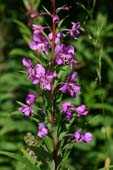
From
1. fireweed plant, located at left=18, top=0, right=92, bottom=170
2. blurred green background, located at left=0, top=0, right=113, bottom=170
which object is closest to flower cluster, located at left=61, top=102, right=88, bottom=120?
fireweed plant, located at left=18, top=0, right=92, bottom=170

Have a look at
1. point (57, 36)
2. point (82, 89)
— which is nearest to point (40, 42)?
point (57, 36)

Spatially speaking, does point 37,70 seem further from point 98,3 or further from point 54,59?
point 98,3

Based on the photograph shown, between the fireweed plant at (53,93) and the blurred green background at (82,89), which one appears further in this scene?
the blurred green background at (82,89)

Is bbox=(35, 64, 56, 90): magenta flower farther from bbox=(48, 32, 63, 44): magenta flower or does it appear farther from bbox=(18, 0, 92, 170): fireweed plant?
bbox=(48, 32, 63, 44): magenta flower

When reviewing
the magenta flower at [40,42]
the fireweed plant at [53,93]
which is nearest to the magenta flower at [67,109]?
the fireweed plant at [53,93]

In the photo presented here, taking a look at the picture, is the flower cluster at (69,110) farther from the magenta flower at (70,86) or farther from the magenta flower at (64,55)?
the magenta flower at (64,55)

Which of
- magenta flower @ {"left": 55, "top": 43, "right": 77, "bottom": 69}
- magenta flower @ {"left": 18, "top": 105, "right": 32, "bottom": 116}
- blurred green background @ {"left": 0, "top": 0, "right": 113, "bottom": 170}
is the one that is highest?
blurred green background @ {"left": 0, "top": 0, "right": 113, "bottom": 170}

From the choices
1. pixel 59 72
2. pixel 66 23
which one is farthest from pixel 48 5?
pixel 59 72
